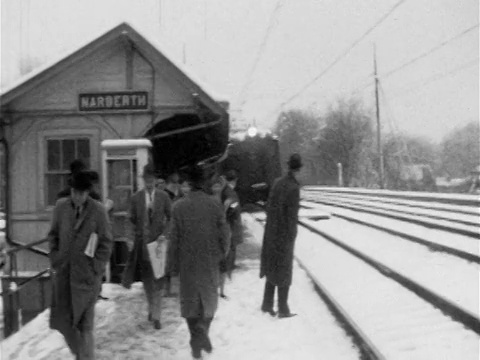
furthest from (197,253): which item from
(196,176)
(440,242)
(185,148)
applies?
(185,148)

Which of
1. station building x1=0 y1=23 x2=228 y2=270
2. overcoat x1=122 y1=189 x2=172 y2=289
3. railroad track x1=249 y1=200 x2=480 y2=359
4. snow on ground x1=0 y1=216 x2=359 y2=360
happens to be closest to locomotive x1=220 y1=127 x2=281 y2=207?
railroad track x1=249 y1=200 x2=480 y2=359

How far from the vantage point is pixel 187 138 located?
15859 mm

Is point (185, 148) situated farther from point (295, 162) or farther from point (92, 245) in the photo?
point (92, 245)

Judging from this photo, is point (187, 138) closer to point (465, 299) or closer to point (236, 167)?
point (236, 167)

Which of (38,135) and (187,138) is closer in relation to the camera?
(38,135)

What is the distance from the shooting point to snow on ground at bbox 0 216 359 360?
6.04 m

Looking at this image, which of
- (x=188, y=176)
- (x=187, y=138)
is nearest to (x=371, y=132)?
(x=187, y=138)

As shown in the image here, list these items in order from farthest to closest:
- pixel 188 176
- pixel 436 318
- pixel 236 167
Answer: pixel 236 167, pixel 436 318, pixel 188 176

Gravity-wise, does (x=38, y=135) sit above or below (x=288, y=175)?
above

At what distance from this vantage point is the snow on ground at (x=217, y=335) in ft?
19.8

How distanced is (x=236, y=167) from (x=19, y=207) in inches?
542

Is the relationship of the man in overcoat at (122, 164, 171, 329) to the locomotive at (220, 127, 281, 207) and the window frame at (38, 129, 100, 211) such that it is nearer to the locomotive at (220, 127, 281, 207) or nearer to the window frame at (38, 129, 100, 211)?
the window frame at (38, 129, 100, 211)

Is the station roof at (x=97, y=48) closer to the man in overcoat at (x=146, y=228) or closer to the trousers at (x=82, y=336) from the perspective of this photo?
the man in overcoat at (x=146, y=228)

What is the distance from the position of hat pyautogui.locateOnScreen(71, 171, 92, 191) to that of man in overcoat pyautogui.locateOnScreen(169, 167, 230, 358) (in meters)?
1.02
